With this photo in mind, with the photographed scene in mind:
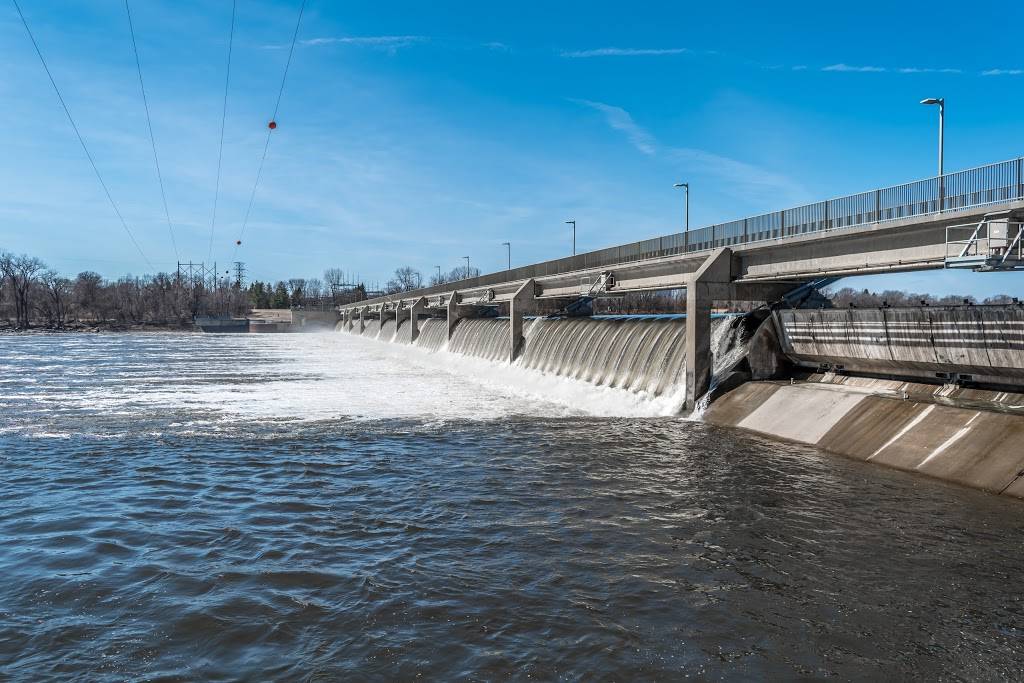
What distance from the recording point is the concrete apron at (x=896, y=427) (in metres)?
14.9

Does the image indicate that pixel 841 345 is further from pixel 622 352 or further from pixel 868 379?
pixel 622 352

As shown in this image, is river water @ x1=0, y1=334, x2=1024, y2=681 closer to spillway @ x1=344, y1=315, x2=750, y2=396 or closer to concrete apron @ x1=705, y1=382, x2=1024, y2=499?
concrete apron @ x1=705, y1=382, x2=1024, y2=499

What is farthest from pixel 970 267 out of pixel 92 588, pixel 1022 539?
pixel 92 588

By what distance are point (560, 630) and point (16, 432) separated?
21313 mm

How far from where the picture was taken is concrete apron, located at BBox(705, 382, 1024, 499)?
585 inches

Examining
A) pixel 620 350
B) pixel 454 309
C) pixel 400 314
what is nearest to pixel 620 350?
pixel 620 350

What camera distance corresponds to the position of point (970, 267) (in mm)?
17547

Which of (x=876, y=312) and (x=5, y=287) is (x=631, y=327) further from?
(x=5, y=287)

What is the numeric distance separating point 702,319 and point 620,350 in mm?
5607

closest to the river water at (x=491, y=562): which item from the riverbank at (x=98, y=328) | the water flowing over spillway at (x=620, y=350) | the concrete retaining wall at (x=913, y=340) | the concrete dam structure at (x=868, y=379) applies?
the concrete dam structure at (x=868, y=379)

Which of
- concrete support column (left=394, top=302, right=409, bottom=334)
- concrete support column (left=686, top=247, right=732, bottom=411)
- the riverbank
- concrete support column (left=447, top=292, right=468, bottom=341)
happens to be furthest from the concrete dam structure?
the riverbank

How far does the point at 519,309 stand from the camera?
47125mm

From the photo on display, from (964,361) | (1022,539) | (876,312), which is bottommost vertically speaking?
(1022,539)

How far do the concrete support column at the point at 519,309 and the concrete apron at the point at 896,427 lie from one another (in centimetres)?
2132
